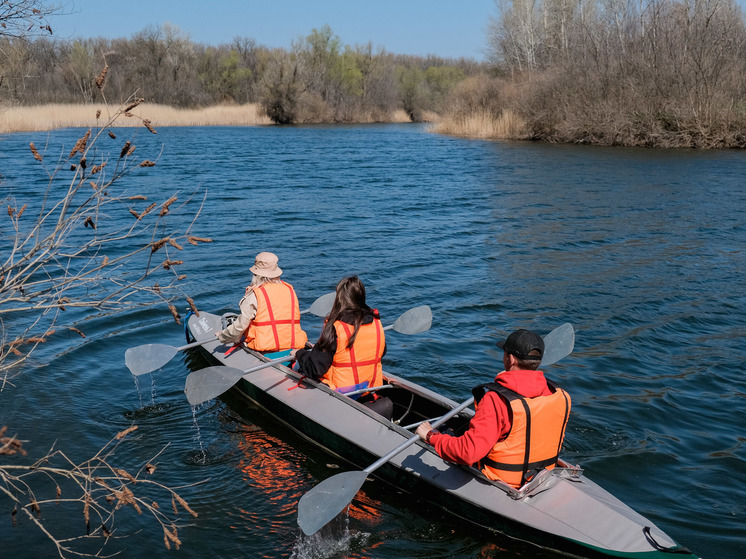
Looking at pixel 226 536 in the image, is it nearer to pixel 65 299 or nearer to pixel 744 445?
pixel 65 299

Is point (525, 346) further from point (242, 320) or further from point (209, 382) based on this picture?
point (242, 320)

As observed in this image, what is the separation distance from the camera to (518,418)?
12.9ft

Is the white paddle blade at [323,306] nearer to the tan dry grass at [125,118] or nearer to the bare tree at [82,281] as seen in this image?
the bare tree at [82,281]

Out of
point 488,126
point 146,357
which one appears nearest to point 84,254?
point 146,357

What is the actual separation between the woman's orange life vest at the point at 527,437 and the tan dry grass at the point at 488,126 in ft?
86.8

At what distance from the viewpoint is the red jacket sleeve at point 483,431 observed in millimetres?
3955

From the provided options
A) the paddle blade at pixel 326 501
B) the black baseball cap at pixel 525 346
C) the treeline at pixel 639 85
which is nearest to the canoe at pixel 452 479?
the paddle blade at pixel 326 501

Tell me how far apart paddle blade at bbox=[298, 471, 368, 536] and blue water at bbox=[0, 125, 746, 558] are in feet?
1.79

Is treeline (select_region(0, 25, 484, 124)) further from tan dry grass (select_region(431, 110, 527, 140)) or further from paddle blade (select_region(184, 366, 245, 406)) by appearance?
paddle blade (select_region(184, 366, 245, 406))

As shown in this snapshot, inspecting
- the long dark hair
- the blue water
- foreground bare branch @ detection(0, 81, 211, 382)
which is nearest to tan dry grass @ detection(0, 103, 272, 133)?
foreground bare branch @ detection(0, 81, 211, 382)

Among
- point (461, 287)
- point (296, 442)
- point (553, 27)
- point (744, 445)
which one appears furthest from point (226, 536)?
point (553, 27)

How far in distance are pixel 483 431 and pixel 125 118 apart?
18.8m

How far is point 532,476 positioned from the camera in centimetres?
431

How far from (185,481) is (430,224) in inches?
393
